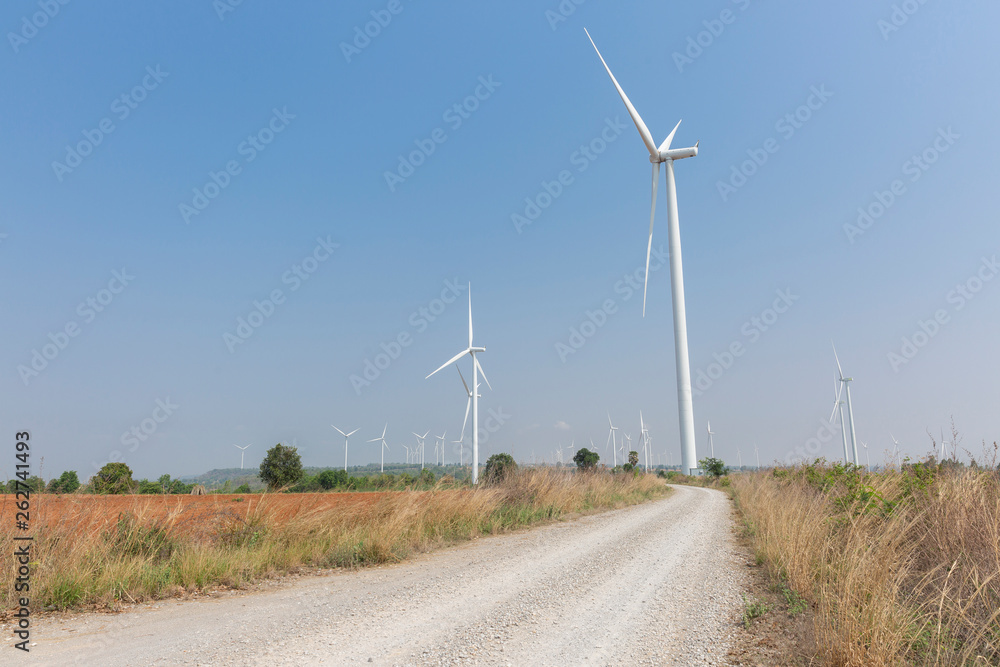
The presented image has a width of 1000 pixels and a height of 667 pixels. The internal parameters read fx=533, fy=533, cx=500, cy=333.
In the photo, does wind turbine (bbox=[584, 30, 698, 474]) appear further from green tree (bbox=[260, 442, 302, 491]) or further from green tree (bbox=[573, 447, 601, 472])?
green tree (bbox=[260, 442, 302, 491])

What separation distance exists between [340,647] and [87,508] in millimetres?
6933

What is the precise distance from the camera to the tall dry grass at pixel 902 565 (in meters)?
4.95

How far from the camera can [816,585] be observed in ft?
24.5

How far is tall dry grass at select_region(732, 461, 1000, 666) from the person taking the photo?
16.2 feet

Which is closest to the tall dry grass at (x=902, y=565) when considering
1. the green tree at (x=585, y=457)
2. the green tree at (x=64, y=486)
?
the green tree at (x=64, y=486)

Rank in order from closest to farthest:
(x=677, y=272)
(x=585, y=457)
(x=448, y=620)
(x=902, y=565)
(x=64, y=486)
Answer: (x=448, y=620) < (x=902, y=565) < (x=64, y=486) < (x=677, y=272) < (x=585, y=457)

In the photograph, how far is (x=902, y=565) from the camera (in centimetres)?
680

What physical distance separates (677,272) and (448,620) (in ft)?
120

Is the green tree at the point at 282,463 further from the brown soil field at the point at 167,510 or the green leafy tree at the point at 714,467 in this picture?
the green leafy tree at the point at 714,467

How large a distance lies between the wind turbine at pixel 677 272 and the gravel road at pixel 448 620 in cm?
2859

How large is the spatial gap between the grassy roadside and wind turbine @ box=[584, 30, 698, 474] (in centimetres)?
2386

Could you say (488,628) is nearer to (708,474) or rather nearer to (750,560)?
(750,560)

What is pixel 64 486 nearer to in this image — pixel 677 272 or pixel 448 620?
pixel 448 620

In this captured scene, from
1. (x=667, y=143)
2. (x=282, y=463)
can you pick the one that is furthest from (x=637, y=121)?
(x=282, y=463)
